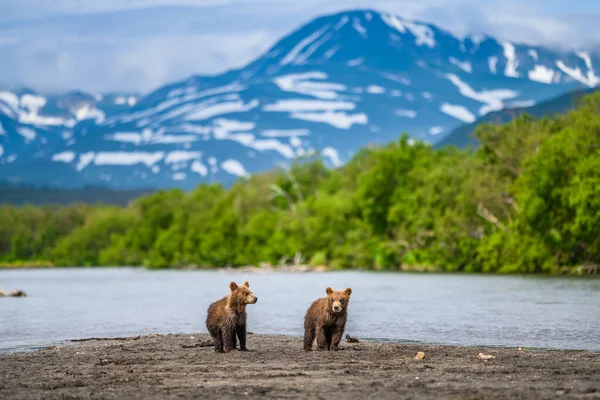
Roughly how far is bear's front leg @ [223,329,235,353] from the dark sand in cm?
22

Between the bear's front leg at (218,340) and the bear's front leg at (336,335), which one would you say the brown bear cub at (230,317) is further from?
the bear's front leg at (336,335)

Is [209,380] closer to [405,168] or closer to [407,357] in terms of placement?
[407,357]

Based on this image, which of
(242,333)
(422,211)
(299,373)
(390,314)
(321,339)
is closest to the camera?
(299,373)

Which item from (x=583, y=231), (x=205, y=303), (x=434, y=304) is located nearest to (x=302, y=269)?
(x=583, y=231)

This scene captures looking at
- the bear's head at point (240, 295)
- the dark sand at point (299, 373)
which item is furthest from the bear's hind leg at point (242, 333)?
the bear's head at point (240, 295)

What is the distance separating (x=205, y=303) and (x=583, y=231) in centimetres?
3384

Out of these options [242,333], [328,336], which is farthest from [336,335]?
[242,333]

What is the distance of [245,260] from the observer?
149 meters

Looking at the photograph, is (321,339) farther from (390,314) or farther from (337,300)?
(390,314)

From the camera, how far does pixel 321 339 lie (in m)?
25.1

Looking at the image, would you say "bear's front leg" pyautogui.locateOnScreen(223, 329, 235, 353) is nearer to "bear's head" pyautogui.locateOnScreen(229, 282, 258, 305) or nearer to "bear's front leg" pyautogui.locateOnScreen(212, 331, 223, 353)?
"bear's front leg" pyautogui.locateOnScreen(212, 331, 223, 353)

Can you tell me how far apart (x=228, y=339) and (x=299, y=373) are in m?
4.52

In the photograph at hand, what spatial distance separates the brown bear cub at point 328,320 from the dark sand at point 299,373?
1.47ft

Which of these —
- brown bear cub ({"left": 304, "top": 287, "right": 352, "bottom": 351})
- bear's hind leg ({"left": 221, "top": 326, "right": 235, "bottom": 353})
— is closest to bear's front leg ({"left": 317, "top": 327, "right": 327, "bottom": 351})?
brown bear cub ({"left": 304, "top": 287, "right": 352, "bottom": 351})
